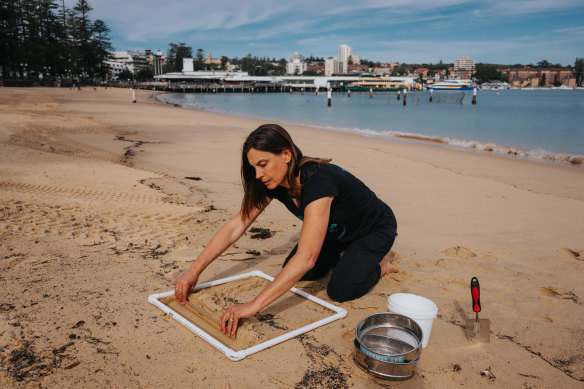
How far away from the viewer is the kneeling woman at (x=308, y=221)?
7.45 feet

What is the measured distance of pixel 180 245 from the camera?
162 inches

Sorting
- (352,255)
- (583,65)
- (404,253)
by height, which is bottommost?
(404,253)

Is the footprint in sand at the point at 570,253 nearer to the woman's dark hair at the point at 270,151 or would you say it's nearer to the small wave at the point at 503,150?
the woman's dark hair at the point at 270,151

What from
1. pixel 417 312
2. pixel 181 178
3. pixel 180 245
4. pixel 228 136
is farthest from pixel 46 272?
pixel 228 136

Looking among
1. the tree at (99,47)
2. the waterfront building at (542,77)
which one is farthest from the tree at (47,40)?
the waterfront building at (542,77)

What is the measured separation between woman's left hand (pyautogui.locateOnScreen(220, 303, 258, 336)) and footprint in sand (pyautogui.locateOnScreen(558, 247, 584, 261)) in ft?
11.8

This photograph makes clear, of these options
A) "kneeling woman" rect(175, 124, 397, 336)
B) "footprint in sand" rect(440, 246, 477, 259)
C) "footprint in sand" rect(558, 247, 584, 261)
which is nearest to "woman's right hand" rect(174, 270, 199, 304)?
"kneeling woman" rect(175, 124, 397, 336)

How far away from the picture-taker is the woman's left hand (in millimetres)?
2240

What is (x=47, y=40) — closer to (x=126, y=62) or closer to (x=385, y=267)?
(x=385, y=267)

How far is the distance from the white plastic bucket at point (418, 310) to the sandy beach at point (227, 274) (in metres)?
0.16

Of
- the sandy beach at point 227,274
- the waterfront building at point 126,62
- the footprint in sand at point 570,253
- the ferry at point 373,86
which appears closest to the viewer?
the sandy beach at point 227,274

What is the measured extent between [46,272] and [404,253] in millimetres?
3401

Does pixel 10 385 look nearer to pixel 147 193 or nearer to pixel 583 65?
pixel 147 193

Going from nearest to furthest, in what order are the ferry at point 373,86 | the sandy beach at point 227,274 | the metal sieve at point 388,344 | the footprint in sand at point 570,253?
the metal sieve at point 388,344, the sandy beach at point 227,274, the footprint in sand at point 570,253, the ferry at point 373,86
